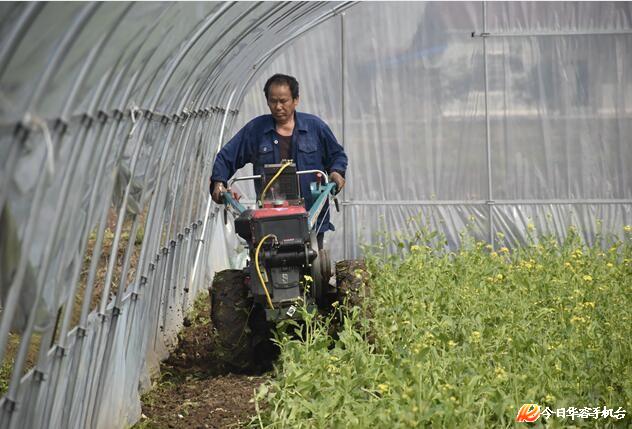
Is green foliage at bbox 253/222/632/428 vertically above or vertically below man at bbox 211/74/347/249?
below

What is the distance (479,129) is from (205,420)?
24.3 feet

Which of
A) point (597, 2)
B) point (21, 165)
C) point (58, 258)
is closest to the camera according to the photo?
point (21, 165)

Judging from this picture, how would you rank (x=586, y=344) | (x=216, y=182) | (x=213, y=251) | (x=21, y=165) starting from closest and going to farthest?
(x=21, y=165) < (x=586, y=344) < (x=216, y=182) < (x=213, y=251)

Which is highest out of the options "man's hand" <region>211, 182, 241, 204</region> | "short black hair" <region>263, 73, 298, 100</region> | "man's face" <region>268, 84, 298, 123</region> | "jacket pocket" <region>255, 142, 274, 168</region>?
"short black hair" <region>263, 73, 298, 100</region>

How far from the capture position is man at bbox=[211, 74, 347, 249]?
7.80 meters

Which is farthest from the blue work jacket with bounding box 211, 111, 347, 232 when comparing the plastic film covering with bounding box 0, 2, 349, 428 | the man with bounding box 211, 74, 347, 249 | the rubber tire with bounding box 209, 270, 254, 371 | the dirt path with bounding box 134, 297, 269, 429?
the dirt path with bounding box 134, 297, 269, 429

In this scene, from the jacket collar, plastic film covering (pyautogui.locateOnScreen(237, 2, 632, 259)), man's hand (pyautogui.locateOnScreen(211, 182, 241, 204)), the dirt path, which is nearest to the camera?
the dirt path

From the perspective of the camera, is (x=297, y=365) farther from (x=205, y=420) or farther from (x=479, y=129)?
(x=479, y=129)

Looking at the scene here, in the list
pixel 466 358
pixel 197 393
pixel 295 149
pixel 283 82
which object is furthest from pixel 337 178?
pixel 466 358

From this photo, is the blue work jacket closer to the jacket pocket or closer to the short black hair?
the jacket pocket

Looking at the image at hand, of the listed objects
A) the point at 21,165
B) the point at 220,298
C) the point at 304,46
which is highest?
the point at 304,46

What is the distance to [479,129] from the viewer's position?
12.9 metres

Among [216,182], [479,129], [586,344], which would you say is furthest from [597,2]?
[586,344]

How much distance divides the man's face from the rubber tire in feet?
3.82
